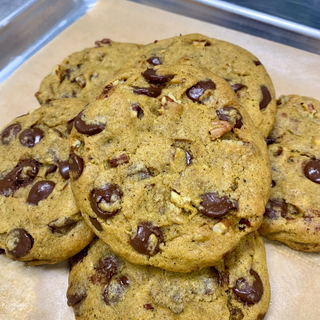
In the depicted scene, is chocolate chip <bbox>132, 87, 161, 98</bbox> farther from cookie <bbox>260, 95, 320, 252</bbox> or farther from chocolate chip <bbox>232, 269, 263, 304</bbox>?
chocolate chip <bbox>232, 269, 263, 304</bbox>

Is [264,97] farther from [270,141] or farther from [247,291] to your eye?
[247,291]

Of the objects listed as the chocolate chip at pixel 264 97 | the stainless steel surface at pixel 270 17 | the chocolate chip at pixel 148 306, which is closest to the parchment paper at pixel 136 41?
the stainless steel surface at pixel 270 17

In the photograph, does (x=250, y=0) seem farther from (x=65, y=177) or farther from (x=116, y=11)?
(x=65, y=177)

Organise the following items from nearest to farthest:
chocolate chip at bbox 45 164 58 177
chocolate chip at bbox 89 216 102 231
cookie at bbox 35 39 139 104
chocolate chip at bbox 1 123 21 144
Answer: chocolate chip at bbox 89 216 102 231
chocolate chip at bbox 45 164 58 177
chocolate chip at bbox 1 123 21 144
cookie at bbox 35 39 139 104

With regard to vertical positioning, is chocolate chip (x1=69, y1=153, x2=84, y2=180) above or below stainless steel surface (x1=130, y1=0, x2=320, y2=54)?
above

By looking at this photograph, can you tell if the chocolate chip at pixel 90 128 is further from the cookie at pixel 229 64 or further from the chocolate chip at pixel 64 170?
the cookie at pixel 229 64

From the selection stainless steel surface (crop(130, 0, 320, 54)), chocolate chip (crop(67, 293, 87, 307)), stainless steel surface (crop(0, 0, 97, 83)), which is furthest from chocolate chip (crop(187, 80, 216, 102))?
stainless steel surface (crop(0, 0, 97, 83))

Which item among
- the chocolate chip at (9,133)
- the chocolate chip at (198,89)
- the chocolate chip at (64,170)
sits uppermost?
the chocolate chip at (198,89)

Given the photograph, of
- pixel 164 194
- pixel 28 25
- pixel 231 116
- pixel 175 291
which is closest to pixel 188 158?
pixel 164 194
